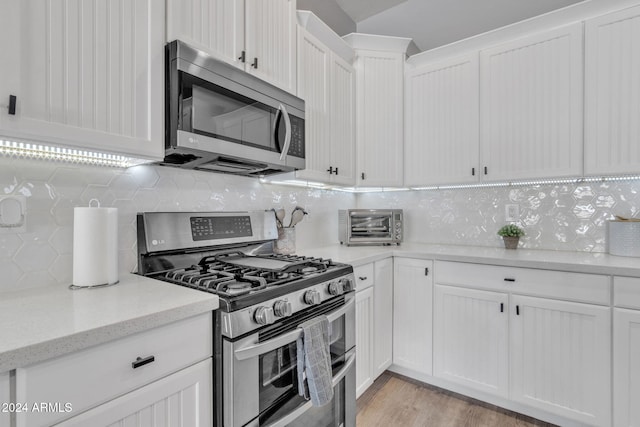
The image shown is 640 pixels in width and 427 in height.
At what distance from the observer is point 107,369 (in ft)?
2.56

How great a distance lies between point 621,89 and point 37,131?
9.21ft

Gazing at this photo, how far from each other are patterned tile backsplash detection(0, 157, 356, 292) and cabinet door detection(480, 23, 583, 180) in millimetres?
1740

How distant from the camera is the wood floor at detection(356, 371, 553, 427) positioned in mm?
1854

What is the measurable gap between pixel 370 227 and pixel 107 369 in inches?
79.7

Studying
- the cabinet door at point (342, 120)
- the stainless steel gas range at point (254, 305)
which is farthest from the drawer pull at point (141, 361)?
the cabinet door at point (342, 120)

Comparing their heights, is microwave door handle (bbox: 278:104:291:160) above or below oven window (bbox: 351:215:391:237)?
above

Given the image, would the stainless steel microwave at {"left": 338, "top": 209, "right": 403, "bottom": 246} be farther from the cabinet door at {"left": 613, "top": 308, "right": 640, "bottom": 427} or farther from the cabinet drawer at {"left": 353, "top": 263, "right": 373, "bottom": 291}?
the cabinet door at {"left": 613, "top": 308, "right": 640, "bottom": 427}

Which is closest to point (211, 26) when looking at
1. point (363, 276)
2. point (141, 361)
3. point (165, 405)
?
point (141, 361)

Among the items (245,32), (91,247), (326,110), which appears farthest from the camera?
(326,110)

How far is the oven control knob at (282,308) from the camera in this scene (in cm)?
114

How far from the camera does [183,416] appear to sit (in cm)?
93

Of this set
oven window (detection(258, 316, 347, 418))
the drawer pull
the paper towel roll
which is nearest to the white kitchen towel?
oven window (detection(258, 316, 347, 418))

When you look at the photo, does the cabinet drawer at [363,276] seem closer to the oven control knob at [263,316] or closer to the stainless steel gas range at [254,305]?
the stainless steel gas range at [254,305]

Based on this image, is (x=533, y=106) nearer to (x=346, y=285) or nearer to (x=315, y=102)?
(x=315, y=102)
